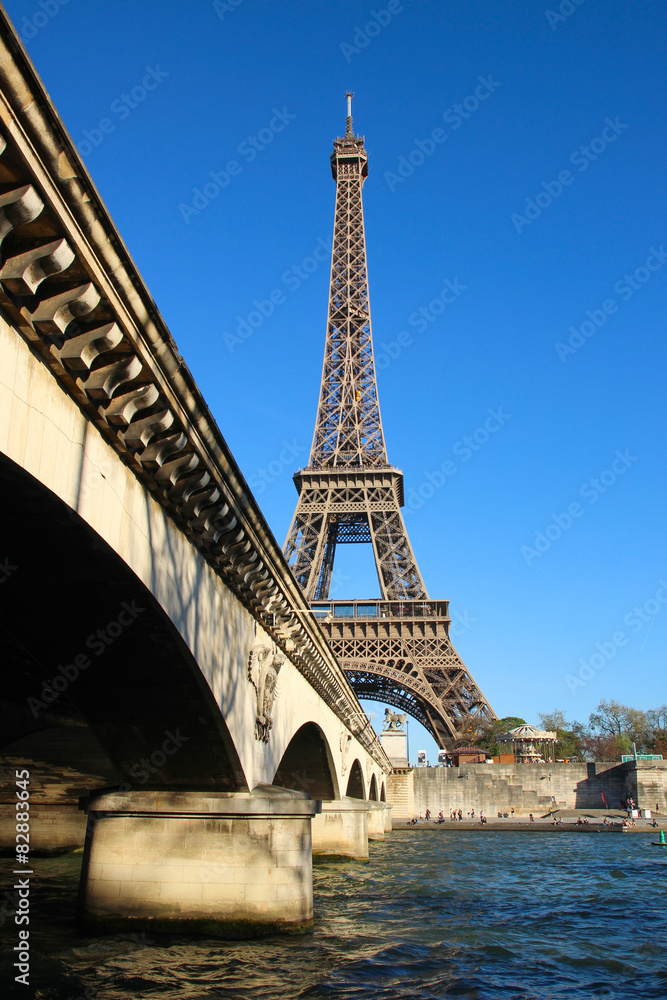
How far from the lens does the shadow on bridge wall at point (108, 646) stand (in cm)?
777

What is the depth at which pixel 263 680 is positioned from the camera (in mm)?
14812

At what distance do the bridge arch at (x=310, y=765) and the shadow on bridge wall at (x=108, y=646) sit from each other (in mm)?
10099

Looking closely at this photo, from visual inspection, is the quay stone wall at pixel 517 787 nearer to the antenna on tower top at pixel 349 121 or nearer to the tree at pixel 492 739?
the tree at pixel 492 739

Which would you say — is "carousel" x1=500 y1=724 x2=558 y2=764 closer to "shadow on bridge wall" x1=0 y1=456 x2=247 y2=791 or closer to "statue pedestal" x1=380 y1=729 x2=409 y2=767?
"statue pedestal" x1=380 y1=729 x2=409 y2=767

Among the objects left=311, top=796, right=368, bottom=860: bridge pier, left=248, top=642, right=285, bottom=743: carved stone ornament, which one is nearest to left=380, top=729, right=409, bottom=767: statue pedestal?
left=311, top=796, right=368, bottom=860: bridge pier

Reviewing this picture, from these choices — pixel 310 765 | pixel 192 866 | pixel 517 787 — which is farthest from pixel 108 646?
pixel 517 787

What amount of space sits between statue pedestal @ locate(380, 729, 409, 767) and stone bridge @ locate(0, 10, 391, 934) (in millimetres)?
56351

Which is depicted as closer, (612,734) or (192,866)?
(192,866)

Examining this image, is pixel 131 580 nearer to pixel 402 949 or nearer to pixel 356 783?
pixel 402 949

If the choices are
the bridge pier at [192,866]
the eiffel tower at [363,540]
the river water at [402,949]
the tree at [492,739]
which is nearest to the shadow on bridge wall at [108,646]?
the bridge pier at [192,866]

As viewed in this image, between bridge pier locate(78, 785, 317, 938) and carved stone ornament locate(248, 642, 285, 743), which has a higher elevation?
carved stone ornament locate(248, 642, 285, 743)

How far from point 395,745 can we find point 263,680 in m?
62.2

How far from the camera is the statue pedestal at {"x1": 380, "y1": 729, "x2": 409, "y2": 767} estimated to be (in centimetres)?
7144

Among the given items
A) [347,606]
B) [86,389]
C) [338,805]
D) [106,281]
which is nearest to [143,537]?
[86,389]
